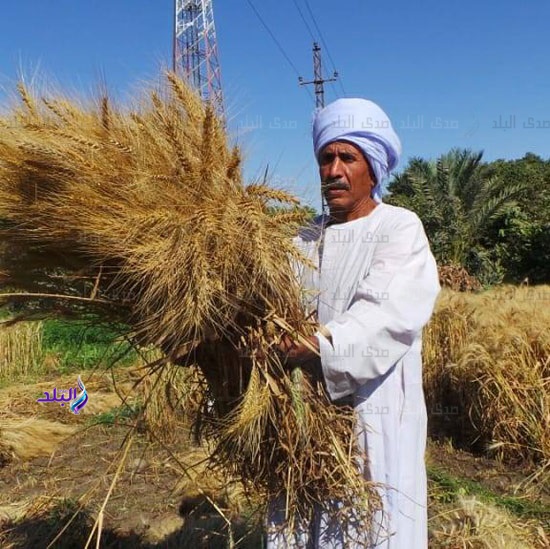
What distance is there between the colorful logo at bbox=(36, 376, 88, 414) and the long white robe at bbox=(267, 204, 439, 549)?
176 inches

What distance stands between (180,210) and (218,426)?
0.67 m

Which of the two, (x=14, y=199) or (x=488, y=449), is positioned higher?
(x=14, y=199)

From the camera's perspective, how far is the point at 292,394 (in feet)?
5.19

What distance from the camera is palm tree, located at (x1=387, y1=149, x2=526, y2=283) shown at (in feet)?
46.5

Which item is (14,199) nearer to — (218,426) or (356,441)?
(218,426)

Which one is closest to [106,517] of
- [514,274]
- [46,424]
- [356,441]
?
[46,424]

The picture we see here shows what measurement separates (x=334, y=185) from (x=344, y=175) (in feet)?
0.13

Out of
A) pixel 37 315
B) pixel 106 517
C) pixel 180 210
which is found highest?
pixel 180 210

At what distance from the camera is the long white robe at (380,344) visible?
1.59 metres

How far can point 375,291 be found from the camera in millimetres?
1604

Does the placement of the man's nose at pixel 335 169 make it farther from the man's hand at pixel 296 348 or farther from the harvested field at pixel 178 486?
the harvested field at pixel 178 486

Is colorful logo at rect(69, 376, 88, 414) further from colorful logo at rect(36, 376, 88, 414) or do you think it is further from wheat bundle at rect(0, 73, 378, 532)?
wheat bundle at rect(0, 73, 378, 532)

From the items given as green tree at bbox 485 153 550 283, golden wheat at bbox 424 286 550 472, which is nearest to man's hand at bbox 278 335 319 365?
golden wheat at bbox 424 286 550 472

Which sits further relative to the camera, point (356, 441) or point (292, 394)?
point (356, 441)
